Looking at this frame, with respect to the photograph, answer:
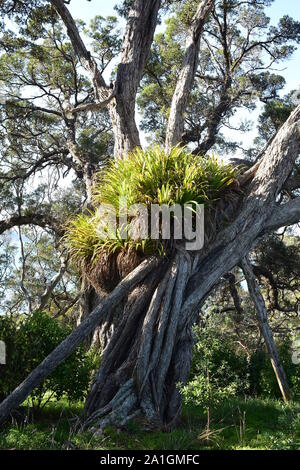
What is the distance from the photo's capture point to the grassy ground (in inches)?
197

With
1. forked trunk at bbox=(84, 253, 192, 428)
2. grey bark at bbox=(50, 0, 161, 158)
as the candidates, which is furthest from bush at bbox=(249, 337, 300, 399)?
grey bark at bbox=(50, 0, 161, 158)

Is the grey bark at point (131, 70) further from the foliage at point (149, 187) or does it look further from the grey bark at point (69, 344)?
the grey bark at point (69, 344)

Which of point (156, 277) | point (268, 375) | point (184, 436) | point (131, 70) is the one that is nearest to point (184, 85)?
point (131, 70)

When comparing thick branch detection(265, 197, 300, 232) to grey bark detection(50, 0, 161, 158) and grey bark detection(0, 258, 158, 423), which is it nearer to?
grey bark detection(0, 258, 158, 423)

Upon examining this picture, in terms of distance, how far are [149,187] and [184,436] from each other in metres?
3.51

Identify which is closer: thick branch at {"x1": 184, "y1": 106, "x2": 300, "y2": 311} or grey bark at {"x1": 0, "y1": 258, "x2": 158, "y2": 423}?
grey bark at {"x1": 0, "y1": 258, "x2": 158, "y2": 423}

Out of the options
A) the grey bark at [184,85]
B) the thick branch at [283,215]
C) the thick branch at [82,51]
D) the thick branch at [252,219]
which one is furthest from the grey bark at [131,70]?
the thick branch at [283,215]

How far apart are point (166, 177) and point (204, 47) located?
11.3 m

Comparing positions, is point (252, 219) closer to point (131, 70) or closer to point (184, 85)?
point (184, 85)

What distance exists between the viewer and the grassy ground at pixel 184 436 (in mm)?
4992

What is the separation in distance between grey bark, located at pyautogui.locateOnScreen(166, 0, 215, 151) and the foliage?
7.90 feet

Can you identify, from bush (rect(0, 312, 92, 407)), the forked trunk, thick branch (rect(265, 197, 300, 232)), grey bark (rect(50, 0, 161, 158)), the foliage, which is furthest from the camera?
grey bark (rect(50, 0, 161, 158))

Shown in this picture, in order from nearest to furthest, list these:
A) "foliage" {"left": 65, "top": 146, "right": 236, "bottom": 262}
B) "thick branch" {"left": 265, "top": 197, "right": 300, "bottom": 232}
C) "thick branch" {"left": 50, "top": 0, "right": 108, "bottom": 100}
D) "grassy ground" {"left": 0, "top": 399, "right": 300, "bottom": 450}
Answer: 1. "grassy ground" {"left": 0, "top": 399, "right": 300, "bottom": 450}
2. "foliage" {"left": 65, "top": 146, "right": 236, "bottom": 262}
3. "thick branch" {"left": 265, "top": 197, "right": 300, "bottom": 232}
4. "thick branch" {"left": 50, "top": 0, "right": 108, "bottom": 100}

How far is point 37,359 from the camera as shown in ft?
23.4
